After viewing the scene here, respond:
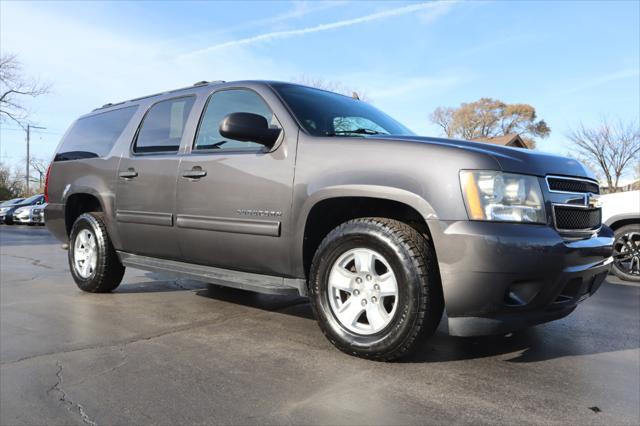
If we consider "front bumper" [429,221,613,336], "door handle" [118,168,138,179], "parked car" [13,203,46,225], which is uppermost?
"door handle" [118,168,138,179]

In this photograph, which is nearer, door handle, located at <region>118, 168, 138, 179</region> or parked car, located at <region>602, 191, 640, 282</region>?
door handle, located at <region>118, 168, 138, 179</region>

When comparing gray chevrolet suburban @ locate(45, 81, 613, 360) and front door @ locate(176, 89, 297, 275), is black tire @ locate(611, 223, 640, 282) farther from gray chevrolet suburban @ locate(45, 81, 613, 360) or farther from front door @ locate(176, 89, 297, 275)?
front door @ locate(176, 89, 297, 275)

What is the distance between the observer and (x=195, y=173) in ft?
12.6

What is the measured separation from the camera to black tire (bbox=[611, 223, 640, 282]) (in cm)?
663

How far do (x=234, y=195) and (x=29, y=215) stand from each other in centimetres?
2259

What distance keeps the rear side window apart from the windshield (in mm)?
1953

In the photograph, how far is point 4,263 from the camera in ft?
24.2

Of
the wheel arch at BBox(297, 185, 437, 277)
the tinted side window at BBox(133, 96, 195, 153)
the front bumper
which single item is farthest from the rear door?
the front bumper

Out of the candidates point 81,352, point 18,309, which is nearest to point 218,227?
point 81,352

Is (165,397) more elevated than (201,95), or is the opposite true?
(201,95)

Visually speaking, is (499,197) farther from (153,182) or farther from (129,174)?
(129,174)

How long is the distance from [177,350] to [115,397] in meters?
0.75

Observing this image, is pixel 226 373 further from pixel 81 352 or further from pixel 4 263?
pixel 4 263

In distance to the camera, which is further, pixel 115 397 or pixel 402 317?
pixel 402 317
